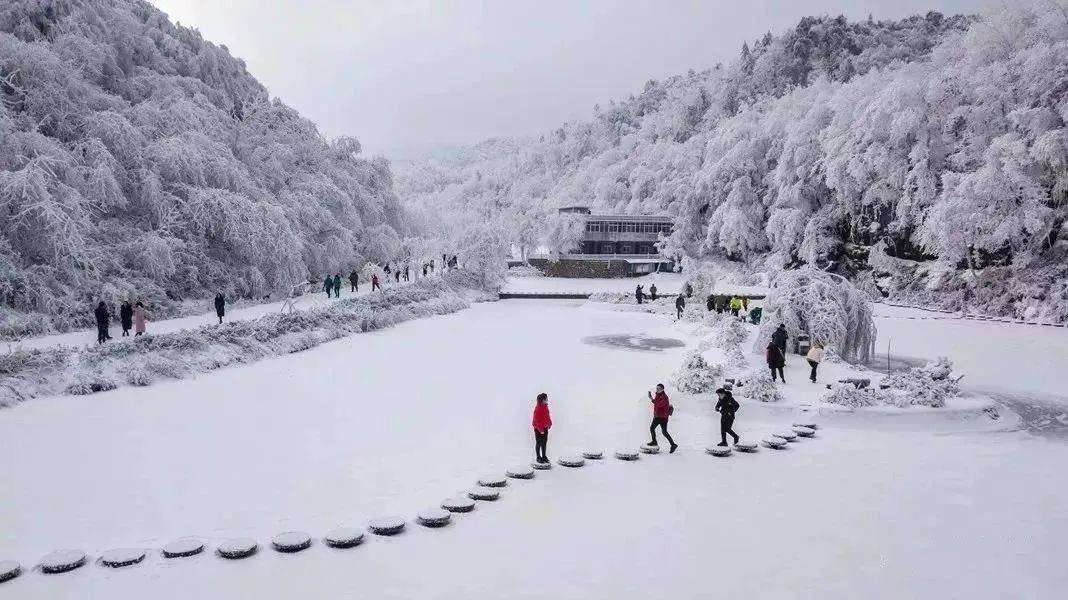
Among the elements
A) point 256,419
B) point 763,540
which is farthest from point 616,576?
point 256,419

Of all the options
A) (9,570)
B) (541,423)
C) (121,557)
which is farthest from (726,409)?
(9,570)

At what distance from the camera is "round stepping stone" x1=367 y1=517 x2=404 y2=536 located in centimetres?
820

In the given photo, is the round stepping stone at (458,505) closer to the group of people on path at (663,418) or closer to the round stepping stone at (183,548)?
the group of people on path at (663,418)

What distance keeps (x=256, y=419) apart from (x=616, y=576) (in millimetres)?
9343

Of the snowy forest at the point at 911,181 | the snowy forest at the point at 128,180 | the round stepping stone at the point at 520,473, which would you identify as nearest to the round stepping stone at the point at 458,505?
the round stepping stone at the point at 520,473

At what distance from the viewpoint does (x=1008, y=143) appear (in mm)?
35906

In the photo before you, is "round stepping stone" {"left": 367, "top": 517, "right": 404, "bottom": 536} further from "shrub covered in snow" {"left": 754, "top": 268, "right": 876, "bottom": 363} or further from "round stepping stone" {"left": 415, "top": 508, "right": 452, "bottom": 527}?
"shrub covered in snow" {"left": 754, "top": 268, "right": 876, "bottom": 363}

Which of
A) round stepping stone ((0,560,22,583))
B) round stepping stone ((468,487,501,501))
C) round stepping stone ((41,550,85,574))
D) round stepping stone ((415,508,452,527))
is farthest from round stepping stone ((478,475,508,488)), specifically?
round stepping stone ((0,560,22,583))

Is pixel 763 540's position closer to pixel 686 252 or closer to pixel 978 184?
pixel 978 184

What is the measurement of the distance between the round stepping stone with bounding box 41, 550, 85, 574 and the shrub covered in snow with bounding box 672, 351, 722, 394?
12383 millimetres

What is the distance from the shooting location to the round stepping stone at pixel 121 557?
23.9ft

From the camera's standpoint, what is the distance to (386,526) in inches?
323

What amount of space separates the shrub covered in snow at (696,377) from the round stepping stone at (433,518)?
9.05m

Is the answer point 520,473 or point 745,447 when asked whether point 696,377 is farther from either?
point 520,473
